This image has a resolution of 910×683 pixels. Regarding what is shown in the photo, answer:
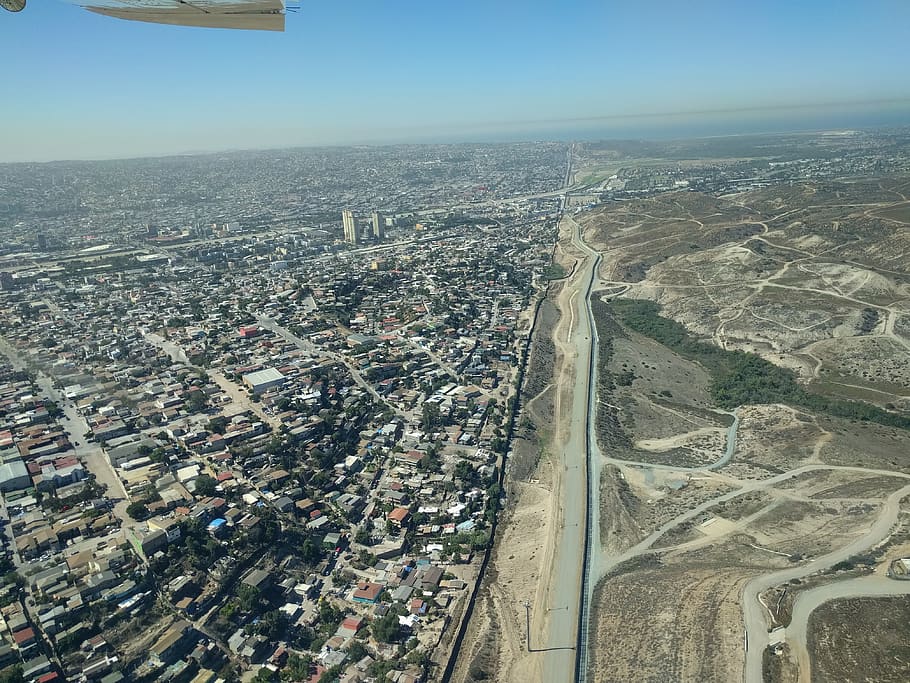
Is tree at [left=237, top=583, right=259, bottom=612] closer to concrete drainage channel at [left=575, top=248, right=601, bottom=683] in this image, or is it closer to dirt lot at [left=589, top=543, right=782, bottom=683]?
concrete drainage channel at [left=575, top=248, right=601, bottom=683]

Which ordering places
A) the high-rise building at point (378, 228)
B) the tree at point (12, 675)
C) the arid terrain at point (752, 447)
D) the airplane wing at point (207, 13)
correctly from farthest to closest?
the high-rise building at point (378, 228)
the arid terrain at point (752, 447)
the tree at point (12, 675)
the airplane wing at point (207, 13)

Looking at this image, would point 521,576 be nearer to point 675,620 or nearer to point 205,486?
point 675,620

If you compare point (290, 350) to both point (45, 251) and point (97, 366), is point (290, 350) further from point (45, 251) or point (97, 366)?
point (45, 251)

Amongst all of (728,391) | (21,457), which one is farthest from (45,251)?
(728,391)

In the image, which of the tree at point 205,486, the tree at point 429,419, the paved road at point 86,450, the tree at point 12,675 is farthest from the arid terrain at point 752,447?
the paved road at point 86,450

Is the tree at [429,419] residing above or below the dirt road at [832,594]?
above

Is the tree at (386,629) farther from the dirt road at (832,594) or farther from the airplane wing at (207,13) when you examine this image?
the airplane wing at (207,13)
